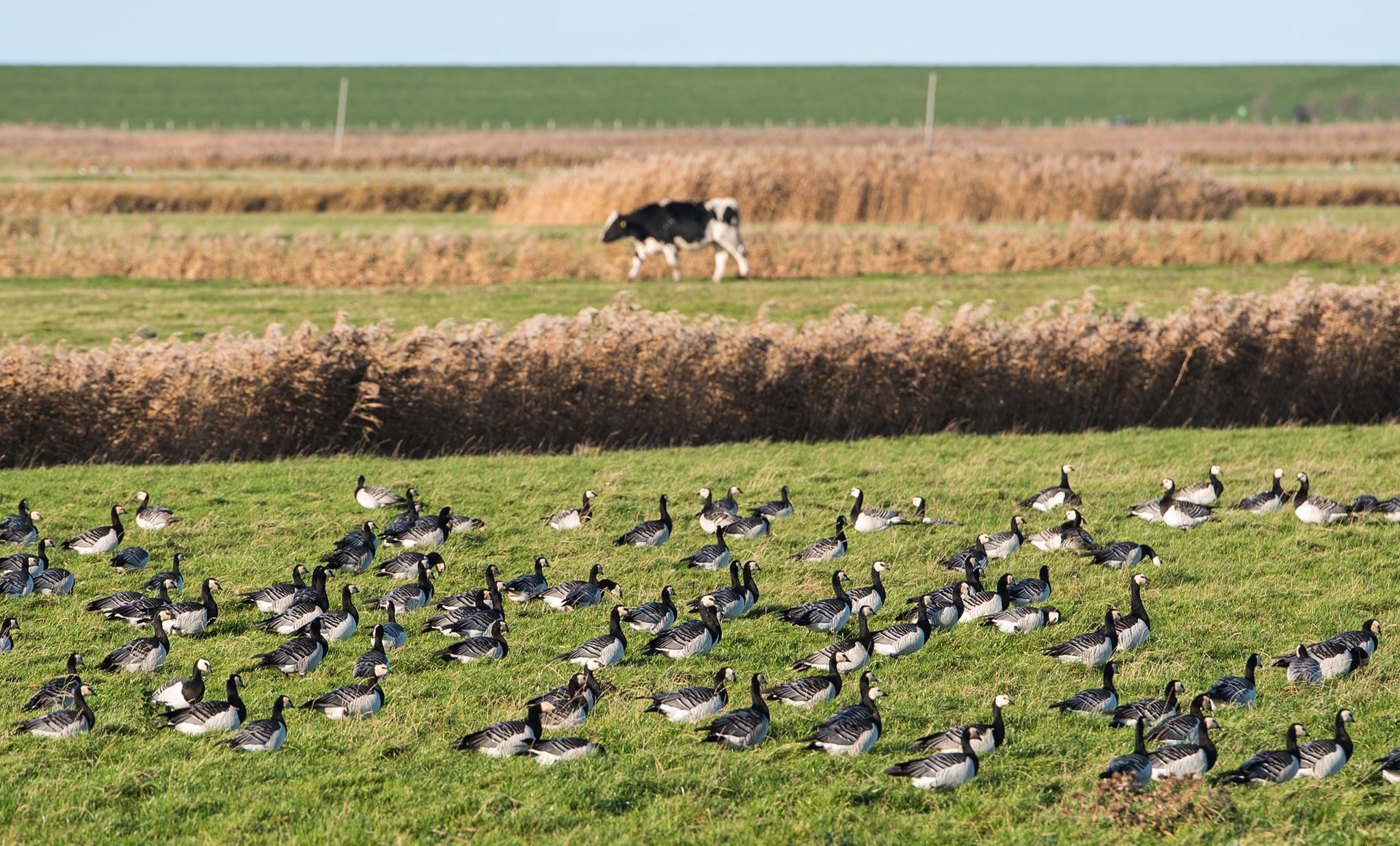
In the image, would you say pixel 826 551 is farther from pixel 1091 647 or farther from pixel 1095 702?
pixel 1095 702

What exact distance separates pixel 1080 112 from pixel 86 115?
446ft

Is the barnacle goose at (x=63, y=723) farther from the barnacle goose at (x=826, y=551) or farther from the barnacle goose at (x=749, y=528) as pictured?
the barnacle goose at (x=826, y=551)

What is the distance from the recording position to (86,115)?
175m

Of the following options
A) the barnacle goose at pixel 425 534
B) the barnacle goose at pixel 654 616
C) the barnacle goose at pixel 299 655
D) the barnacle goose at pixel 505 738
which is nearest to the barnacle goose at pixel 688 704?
the barnacle goose at pixel 505 738

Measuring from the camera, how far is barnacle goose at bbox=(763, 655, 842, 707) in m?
12.0

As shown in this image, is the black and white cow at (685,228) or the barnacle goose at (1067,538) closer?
the barnacle goose at (1067,538)

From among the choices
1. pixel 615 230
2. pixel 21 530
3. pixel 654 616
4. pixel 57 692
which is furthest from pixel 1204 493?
pixel 615 230

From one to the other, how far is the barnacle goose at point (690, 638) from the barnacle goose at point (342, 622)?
3114mm

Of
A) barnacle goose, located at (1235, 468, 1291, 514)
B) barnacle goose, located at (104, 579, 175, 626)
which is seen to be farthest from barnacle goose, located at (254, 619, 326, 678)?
barnacle goose, located at (1235, 468, 1291, 514)

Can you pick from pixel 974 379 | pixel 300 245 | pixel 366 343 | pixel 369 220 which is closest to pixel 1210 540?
pixel 974 379

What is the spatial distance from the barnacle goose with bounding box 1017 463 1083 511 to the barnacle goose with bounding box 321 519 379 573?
29.5 ft

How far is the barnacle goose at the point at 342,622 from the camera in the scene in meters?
13.8

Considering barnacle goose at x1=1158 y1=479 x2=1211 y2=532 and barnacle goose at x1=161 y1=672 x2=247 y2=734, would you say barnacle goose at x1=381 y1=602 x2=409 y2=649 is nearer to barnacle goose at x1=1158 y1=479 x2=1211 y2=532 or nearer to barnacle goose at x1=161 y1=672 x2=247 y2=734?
barnacle goose at x1=161 y1=672 x2=247 y2=734

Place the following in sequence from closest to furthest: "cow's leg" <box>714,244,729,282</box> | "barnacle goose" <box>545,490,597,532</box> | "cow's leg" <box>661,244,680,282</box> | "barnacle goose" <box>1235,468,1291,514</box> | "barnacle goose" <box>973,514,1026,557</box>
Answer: "barnacle goose" <box>973,514,1026,557</box>
"barnacle goose" <box>545,490,597,532</box>
"barnacle goose" <box>1235,468,1291,514</box>
"cow's leg" <box>714,244,729,282</box>
"cow's leg" <box>661,244,680,282</box>
